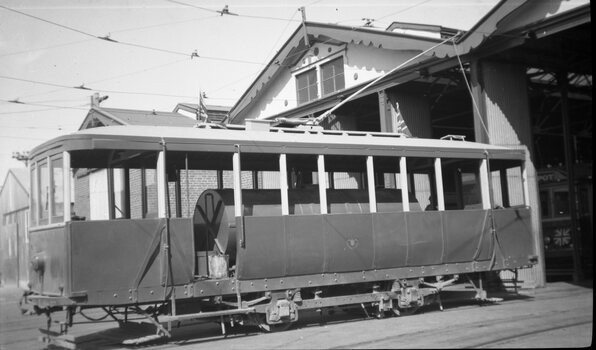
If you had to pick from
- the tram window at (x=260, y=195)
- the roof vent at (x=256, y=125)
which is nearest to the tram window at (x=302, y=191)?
the tram window at (x=260, y=195)

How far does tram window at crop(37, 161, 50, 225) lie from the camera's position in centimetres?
879

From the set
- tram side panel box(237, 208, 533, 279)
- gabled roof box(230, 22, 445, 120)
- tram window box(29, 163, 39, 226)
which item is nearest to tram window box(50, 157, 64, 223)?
tram window box(29, 163, 39, 226)

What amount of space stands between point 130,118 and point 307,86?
660cm

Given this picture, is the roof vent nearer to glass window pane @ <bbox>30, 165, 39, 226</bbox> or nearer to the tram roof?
the tram roof

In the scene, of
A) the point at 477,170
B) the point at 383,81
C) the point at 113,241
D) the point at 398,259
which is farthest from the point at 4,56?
the point at 383,81

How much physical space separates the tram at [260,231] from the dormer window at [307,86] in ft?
26.8

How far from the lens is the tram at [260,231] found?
847 centimetres

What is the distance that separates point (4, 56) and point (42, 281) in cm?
335

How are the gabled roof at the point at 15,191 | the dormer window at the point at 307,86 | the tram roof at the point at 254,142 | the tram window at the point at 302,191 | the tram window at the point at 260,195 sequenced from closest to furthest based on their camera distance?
the tram roof at the point at 254,142, the tram window at the point at 260,195, the tram window at the point at 302,191, the gabled roof at the point at 15,191, the dormer window at the point at 307,86

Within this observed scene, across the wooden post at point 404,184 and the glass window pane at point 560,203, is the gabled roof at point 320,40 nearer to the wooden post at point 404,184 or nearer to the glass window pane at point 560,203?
the wooden post at point 404,184

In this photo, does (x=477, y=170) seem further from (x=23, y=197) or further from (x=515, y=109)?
(x=23, y=197)

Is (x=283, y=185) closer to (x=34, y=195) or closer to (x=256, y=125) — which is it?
(x=256, y=125)

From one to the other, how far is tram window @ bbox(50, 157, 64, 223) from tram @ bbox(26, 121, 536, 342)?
0.08 feet

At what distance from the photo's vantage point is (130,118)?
21.3 m
